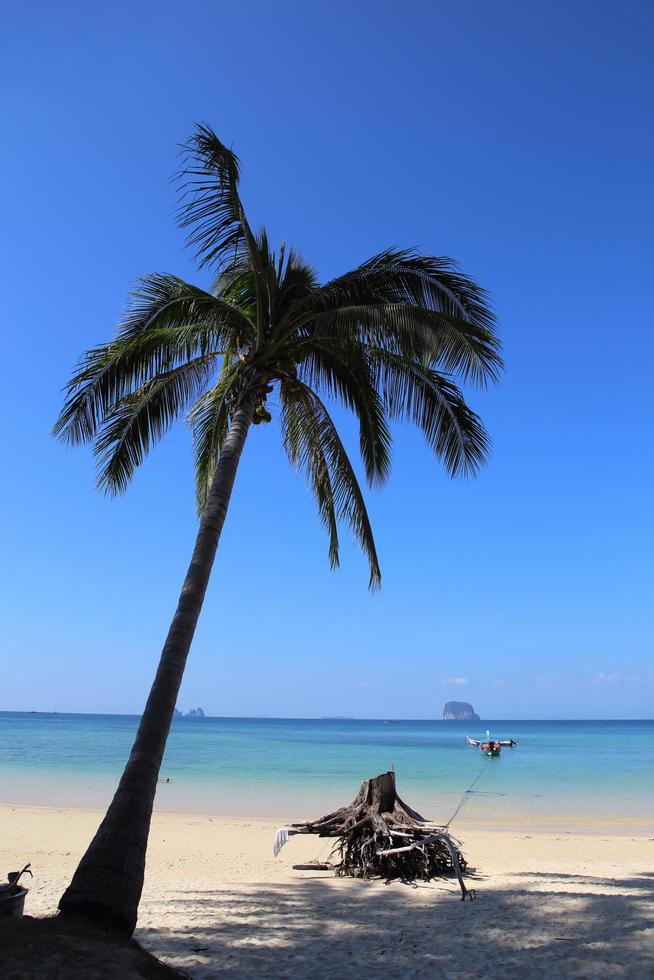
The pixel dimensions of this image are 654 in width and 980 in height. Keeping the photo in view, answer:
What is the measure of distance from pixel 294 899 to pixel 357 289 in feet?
22.6

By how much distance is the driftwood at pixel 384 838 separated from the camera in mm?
8336

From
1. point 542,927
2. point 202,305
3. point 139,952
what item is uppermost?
point 202,305

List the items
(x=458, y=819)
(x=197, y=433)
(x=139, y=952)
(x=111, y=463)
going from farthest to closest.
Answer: (x=458, y=819) → (x=197, y=433) → (x=111, y=463) → (x=139, y=952)

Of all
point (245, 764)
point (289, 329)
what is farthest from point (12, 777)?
point (289, 329)

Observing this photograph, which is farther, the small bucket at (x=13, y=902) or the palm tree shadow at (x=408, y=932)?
the palm tree shadow at (x=408, y=932)

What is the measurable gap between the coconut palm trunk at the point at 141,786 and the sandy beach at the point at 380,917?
96cm

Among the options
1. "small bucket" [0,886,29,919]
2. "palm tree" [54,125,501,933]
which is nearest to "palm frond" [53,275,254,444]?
"palm tree" [54,125,501,933]

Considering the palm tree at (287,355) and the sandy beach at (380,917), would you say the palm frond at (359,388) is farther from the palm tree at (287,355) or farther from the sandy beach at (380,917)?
the sandy beach at (380,917)

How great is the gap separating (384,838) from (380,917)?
7.60 feet

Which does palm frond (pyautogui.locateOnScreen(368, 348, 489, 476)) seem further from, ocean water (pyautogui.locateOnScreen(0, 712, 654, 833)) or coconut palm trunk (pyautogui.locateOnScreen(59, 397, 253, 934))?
ocean water (pyautogui.locateOnScreen(0, 712, 654, 833))

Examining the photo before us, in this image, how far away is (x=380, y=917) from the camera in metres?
6.21

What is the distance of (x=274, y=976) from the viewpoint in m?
4.43

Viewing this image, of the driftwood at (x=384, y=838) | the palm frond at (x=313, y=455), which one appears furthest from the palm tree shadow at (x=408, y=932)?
the palm frond at (x=313, y=455)

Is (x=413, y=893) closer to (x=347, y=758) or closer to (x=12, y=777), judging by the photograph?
(x=12, y=777)
